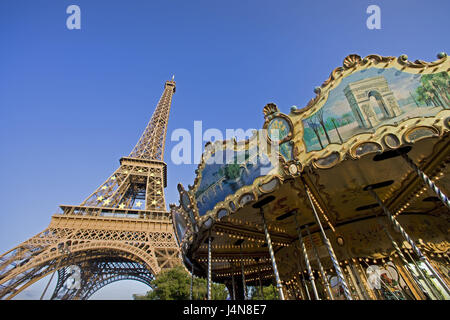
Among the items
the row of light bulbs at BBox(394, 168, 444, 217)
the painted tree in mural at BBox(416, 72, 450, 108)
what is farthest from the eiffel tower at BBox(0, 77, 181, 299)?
the painted tree in mural at BBox(416, 72, 450, 108)

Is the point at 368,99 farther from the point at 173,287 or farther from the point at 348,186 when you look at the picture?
the point at 173,287

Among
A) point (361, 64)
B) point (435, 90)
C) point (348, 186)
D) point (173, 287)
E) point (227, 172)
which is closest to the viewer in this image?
point (435, 90)

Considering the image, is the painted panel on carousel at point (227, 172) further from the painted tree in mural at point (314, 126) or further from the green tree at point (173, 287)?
the green tree at point (173, 287)

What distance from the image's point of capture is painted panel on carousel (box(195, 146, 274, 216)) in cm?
458

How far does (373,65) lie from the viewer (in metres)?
4.04

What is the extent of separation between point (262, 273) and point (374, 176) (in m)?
7.92

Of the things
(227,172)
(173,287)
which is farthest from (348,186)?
(173,287)

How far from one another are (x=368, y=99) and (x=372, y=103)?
0.11m

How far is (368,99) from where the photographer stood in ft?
12.7

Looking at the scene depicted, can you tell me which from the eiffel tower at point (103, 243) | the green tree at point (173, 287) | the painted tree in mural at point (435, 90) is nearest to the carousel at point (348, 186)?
the painted tree in mural at point (435, 90)

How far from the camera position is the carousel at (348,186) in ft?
12.2

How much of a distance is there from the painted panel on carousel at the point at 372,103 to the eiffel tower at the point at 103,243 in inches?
632

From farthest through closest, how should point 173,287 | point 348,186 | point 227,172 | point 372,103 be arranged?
point 173,287 < point 348,186 < point 227,172 < point 372,103
